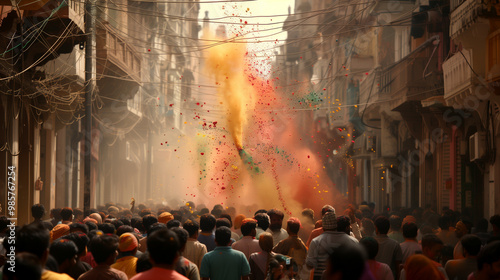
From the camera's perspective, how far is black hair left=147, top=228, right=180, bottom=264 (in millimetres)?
4754

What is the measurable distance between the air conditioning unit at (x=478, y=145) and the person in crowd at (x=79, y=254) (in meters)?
13.1

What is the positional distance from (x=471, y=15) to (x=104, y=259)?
11.5 metres

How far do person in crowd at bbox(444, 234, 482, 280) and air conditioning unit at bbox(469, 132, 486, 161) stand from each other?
1141 cm

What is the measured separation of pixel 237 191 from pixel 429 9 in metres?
12.9

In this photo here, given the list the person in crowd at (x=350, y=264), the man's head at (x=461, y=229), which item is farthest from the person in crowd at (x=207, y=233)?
the person in crowd at (x=350, y=264)

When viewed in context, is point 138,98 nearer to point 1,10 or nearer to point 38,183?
point 38,183

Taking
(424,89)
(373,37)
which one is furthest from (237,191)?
(424,89)

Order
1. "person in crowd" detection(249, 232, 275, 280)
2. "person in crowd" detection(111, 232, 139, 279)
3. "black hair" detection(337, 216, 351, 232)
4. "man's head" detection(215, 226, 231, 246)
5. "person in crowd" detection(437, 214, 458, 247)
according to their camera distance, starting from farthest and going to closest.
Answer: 1. "person in crowd" detection(437, 214, 458, 247)
2. "black hair" detection(337, 216, 351, 232)
3. "person in crowd" detection(249, 232, 275, 280)
4. "man's head" detection(215, 226, 231, 246)
5. "person in crowd" detection(111, 232, 139, 279)

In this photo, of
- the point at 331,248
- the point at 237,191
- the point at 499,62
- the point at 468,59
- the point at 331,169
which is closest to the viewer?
the point at 331,248

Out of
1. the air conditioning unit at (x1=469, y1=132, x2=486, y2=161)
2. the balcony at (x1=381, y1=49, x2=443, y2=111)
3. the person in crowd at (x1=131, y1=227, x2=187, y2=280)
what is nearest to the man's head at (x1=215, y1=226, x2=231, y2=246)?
the person in crowd at (x1=131, y1=227, x2=187, y2=280)

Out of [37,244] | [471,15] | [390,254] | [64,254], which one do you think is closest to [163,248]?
[37,244]

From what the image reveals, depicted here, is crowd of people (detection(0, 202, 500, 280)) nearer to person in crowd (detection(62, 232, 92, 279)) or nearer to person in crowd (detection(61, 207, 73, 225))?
person in crowd (detection(62, 232, 92, 279))

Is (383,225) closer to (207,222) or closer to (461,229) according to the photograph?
(207,222)

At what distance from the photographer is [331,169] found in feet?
148
